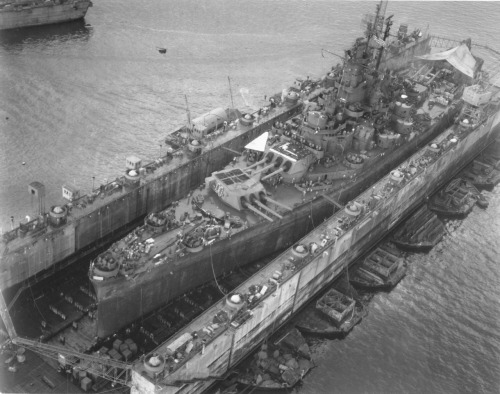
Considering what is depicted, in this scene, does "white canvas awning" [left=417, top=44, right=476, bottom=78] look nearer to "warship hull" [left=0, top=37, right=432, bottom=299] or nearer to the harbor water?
the harbor water

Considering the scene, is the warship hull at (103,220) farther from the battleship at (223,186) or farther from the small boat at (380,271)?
the small boat at (380,271)

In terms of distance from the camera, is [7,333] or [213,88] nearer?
[7,333]

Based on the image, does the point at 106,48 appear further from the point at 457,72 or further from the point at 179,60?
the point at 457,72

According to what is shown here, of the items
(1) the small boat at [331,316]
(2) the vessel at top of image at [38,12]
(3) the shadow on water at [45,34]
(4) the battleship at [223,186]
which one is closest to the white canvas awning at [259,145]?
(4) the battleship at [223,186]

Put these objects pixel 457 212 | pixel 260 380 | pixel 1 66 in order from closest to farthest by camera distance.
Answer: pixel 260 380 → pixel 457 212 → pixel 1 66

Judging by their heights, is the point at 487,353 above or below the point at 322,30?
below

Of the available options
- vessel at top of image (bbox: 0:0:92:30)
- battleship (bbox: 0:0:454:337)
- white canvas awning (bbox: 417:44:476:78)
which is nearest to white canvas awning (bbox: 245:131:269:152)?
battleship (bbox: 0:0:454:337)

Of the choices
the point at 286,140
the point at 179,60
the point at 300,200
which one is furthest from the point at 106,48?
the point at 300,200
